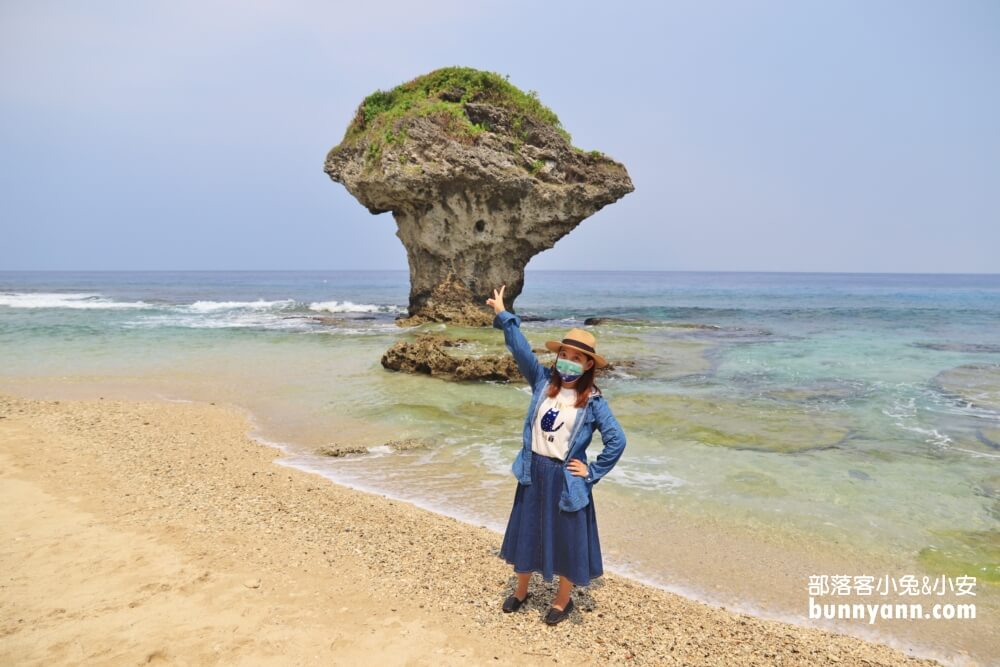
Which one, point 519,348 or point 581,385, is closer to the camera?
point 581,385

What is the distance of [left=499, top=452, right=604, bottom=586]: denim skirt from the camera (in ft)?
12.5

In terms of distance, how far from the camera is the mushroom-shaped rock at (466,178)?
79.9 ft

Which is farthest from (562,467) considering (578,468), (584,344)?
(584,344)

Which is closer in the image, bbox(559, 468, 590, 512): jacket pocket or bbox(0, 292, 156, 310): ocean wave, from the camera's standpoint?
bbox(559, 468, 590, 512): jacket pocket

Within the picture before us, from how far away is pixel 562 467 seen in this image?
3.80 m

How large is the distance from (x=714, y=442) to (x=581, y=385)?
233 inches

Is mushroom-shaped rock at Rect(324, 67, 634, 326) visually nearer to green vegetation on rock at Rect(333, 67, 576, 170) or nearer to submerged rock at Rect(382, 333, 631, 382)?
green vegetation on rock at Rect(333, 67, 576, 170)

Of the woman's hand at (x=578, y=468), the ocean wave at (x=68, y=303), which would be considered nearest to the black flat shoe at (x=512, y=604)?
the woman's hand at (x=578, y=468)

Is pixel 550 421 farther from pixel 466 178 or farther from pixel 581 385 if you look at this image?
pixel 466 178

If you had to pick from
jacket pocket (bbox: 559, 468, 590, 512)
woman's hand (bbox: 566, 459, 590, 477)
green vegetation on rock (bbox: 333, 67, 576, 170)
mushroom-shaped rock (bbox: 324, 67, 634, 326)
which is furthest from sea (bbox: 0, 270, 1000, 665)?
green vegetation on rock (bbox: 333, 67, 576, 170)

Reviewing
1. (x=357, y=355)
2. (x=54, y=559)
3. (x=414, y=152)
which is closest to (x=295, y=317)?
(x=414, y=152)

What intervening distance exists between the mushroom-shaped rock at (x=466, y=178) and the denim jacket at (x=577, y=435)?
69.7ft

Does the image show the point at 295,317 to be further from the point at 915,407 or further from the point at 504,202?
the point at 915,407

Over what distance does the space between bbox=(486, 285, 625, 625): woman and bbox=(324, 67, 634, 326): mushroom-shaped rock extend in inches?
844
